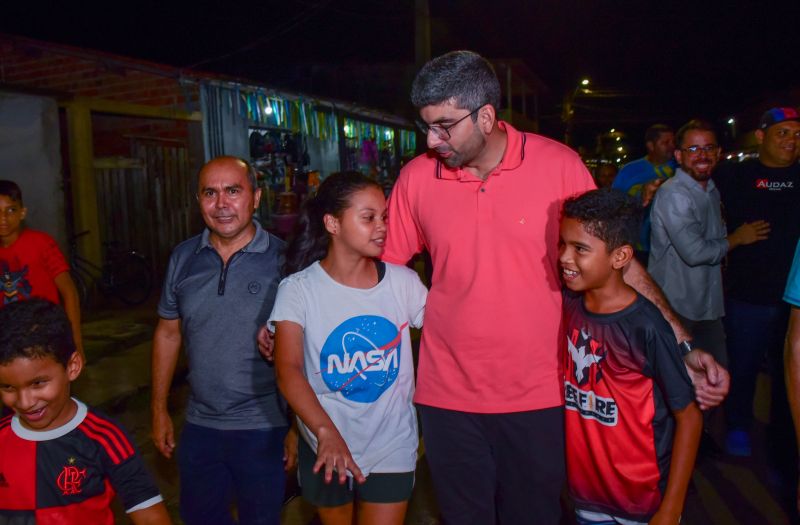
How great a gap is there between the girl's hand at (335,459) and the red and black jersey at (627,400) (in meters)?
0.98

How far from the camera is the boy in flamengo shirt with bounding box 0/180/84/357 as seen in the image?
4.33 m

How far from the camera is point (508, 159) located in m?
2.85

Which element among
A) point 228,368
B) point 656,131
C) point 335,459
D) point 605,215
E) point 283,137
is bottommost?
point 335,459

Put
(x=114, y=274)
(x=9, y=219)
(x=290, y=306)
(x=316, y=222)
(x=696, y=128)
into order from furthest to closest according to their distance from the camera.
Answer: (x=114, y=274) < (x=696, y=128) < (x=9, y=219) < (x=316, y=222) < (x=290, y=306)

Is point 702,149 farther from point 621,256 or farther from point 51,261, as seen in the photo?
point 51,261

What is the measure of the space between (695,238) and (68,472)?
3.91 m

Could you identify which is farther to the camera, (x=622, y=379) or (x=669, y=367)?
(x=622, y=379)

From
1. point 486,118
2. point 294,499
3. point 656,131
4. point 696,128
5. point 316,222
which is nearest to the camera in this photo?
point 486,118

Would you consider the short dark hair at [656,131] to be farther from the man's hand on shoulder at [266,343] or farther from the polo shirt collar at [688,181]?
the man's hand on shoulder at [266,343]

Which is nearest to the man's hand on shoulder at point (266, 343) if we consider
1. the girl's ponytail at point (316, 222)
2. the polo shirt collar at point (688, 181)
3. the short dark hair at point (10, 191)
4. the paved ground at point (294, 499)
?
the girl's ponytail at point (316, 222)

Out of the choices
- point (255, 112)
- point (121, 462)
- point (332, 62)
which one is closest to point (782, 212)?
point (121, 462)

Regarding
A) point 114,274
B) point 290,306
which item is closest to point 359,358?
point 290,306

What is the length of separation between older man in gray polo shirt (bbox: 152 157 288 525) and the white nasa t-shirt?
383mm

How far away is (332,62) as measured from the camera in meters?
25.7
